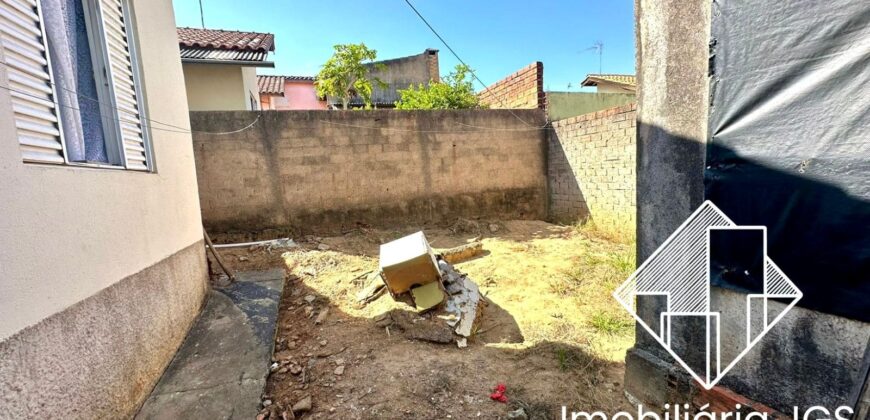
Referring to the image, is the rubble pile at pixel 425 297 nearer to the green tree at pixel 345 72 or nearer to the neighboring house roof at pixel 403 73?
the green tree at pixel 345 72

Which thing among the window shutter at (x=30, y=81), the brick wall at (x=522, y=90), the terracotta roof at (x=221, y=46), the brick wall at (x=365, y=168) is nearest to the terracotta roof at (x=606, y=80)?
the brick wall at (x=522, y=90)

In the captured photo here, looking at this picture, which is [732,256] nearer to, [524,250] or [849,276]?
[849,276]

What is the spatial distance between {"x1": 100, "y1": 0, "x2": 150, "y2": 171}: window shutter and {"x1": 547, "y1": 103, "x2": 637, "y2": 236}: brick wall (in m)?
5.80

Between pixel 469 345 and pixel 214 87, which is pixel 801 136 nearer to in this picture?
pixel 469 345

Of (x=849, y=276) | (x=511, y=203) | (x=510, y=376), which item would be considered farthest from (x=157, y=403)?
(x=511, y=203)

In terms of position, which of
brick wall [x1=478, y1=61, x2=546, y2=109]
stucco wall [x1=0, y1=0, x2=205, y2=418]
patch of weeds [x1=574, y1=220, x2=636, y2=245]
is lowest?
patch of weeds [x1=574, y1=220, x2=636, y2=245]

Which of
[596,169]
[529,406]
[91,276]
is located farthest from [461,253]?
[91,276]

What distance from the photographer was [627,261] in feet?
14.5

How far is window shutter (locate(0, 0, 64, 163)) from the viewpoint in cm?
146

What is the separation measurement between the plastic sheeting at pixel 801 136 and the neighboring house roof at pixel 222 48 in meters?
7.66

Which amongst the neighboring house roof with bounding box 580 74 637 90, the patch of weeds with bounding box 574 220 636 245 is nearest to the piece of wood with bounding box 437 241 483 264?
the patch of weeds with bounding box 574 220 636 245

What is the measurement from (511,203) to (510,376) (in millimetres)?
5050

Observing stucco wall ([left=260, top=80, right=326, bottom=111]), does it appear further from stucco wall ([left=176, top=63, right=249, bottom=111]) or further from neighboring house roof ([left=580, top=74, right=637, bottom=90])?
neighboring house roof ([left=580, top=74, right=637, bottom=90])

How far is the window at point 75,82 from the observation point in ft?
5.00
